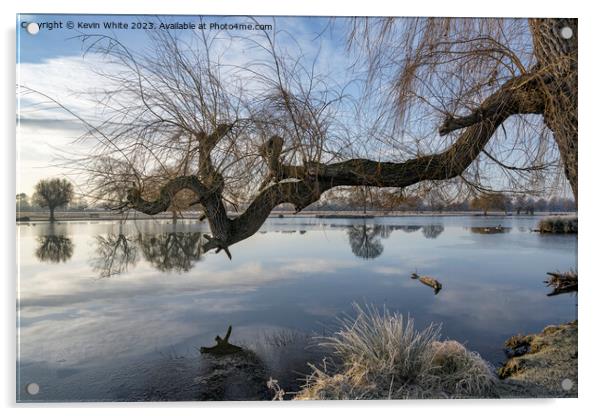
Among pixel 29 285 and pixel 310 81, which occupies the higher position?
pixel 310 81

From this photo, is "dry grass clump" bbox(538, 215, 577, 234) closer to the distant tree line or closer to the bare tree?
the distant tree line

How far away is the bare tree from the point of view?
1998 millimetres

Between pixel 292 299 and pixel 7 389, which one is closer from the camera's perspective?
pixel 7 389

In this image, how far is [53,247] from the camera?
207 cm

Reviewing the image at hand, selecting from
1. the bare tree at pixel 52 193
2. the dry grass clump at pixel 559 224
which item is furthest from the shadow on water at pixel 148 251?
the dry grass clump at pixel 559 224

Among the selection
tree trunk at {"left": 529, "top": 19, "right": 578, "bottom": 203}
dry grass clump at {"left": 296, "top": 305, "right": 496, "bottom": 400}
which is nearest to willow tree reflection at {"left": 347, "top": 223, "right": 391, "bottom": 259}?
dry grass clump at {"left": 296, "top": 305, "right": 496, "bottom": 400}

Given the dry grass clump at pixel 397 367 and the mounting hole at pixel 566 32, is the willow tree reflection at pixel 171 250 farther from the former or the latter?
the mounting hole at pixel 566 32

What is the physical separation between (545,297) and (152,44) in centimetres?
298

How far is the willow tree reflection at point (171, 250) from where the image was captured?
2176 millimetres
